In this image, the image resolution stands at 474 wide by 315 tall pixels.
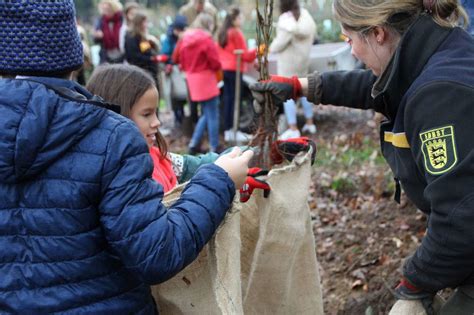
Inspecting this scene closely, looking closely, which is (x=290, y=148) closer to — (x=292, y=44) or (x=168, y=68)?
(x=292, y=44)

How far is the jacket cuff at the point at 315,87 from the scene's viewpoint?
2641 millimetres

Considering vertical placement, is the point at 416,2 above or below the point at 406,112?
above

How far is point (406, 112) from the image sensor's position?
181 centimetres

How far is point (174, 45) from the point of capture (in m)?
9.03

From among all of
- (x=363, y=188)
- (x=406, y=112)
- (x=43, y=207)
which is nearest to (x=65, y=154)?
(x=43, y=207)

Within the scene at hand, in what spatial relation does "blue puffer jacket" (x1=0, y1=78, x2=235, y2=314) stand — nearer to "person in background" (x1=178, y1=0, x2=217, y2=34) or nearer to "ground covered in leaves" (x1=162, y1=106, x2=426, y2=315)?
"ground covered in leaves" (x1=162, y1=106, x2=426, y2=315)

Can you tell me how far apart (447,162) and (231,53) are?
6.41m

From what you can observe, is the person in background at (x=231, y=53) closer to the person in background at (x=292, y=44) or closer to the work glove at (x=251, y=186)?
the person in background at (x=292, y=44)

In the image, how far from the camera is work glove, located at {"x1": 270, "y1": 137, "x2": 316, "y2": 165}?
2.46 meters

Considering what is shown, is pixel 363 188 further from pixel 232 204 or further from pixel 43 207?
pixel 43 207

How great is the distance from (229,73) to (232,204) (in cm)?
638

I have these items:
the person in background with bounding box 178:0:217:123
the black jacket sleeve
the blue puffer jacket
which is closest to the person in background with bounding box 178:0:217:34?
the person in background with bounding box 178:0:217:123

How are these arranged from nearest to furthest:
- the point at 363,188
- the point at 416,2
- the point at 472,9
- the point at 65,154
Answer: the point at 65,154 → the point at 416,2 → the point at 472,9 → the point at 363,188


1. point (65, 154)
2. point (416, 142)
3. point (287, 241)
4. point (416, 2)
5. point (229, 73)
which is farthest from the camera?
point (229, 73)
